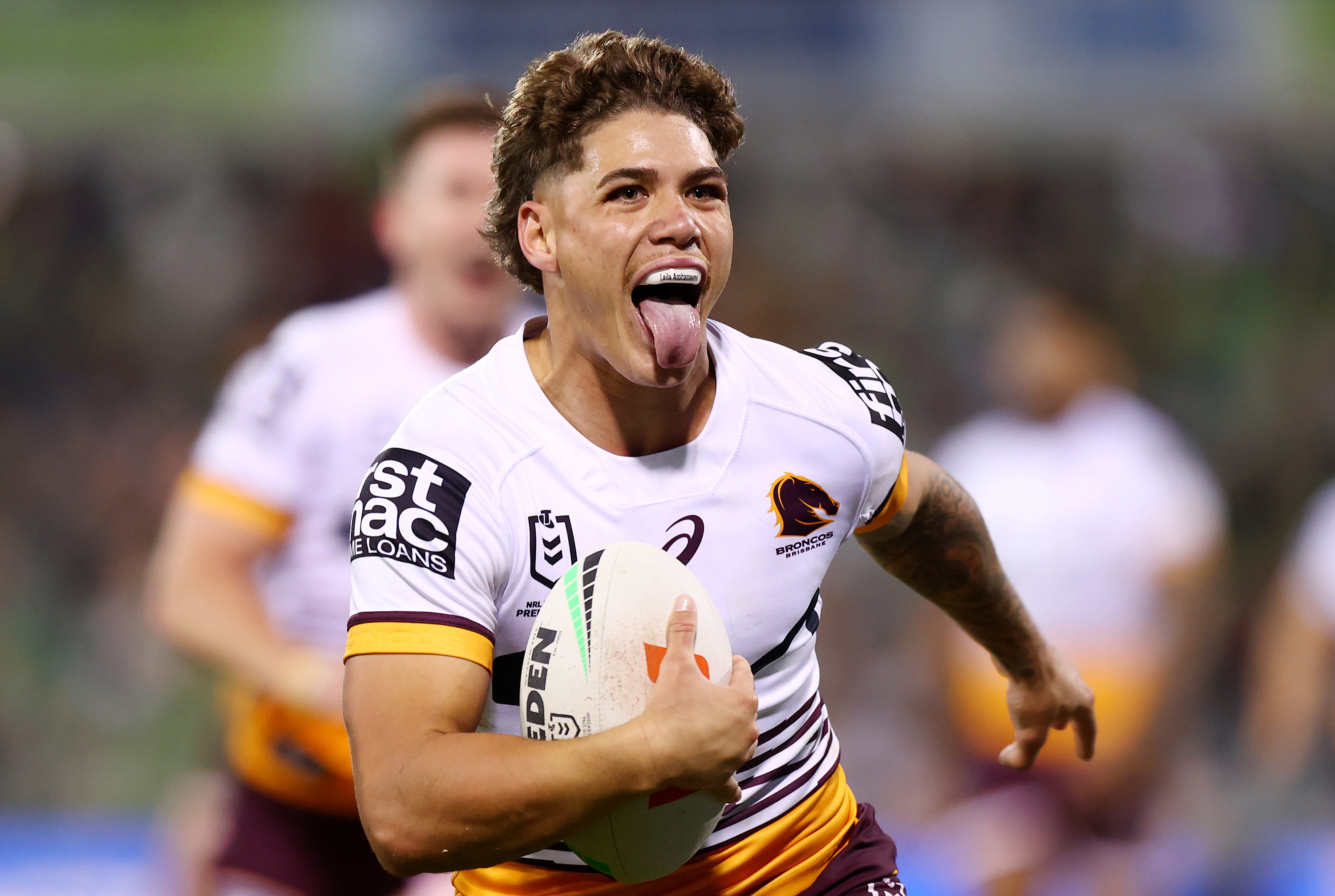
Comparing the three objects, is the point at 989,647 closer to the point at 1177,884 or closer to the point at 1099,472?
the point at 1099,472

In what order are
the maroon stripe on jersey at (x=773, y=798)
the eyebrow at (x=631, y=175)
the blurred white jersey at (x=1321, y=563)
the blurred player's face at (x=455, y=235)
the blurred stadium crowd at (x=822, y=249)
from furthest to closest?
the blurred stadium crowd at (x=822, y=249), the blurred white jersey at (x=1321, y=563), the blurred player's face at (x=455, y=235), the maroon stripe on jersey at (x=773, y=798), the eyebrow at (x=631, y=175)

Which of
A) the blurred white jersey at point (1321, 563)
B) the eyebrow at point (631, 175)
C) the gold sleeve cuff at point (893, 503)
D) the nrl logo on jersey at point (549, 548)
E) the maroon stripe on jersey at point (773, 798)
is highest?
the blurred white jersey at point (1321, 563)

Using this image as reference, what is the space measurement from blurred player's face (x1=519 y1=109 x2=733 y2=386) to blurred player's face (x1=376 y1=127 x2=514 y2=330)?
208 cm

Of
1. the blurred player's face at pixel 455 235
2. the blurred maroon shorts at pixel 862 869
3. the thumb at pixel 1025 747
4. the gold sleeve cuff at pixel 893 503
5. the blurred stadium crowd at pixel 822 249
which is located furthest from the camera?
the blurred stadium crowd at pixel 822 249

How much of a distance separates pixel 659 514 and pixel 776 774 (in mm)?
597

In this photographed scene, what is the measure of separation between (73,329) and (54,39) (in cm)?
227

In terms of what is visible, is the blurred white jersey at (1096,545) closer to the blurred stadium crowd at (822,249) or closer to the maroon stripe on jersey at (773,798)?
the blurred stadium crowd at (822,249)

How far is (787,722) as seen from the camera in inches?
114

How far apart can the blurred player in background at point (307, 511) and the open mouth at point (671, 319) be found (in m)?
1.97

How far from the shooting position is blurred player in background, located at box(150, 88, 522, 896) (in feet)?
15.0

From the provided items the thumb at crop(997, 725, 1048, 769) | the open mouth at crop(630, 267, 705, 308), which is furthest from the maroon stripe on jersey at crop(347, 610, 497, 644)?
the thumb at crop(997, 725, 1048, 769)

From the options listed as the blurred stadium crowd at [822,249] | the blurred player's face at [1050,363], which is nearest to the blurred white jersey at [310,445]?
the blurred player's face at [1050,363]

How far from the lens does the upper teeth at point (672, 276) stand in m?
2.64

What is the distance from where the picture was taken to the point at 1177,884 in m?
7.18
